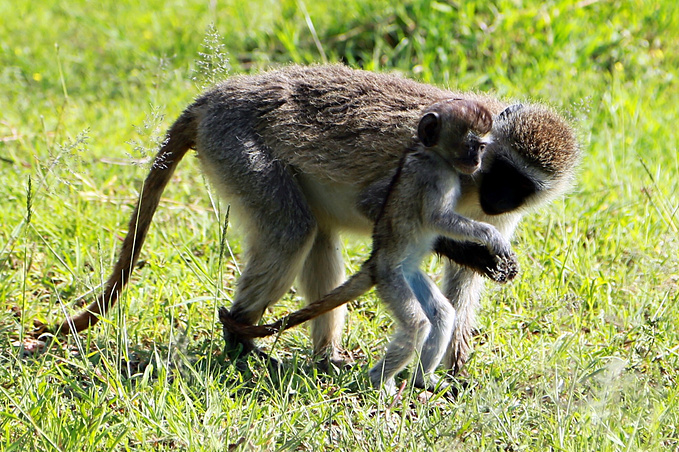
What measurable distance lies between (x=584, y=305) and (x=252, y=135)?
202cm

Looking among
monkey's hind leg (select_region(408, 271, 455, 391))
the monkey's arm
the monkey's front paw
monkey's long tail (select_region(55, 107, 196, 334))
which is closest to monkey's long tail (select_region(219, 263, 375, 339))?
monkey's hind leg (select_region(408, 271, 455, 391))

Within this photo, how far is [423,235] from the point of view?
13.0 feet

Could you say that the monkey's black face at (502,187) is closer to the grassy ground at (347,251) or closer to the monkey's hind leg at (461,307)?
the monkey's hind leg at (461,307)

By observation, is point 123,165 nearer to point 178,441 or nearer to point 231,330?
point 231,330

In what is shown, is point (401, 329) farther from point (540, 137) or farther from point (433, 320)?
point (540, 137)

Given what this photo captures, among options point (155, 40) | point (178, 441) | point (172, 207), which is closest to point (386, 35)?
point (155, 40)

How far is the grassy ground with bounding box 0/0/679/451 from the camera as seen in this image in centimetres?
353

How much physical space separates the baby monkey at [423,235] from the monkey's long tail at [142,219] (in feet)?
2.86

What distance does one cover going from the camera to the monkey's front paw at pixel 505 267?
3842mm

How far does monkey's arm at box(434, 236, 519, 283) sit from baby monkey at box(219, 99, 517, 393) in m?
0.01

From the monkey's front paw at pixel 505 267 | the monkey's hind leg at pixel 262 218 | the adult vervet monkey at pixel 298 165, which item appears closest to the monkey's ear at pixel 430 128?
the adult vervet monkey at pixel 298 165

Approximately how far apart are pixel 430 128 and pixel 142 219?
1596 mm

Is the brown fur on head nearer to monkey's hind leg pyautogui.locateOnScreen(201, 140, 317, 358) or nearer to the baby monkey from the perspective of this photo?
the baby monkey

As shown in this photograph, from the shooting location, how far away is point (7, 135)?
269 inches
